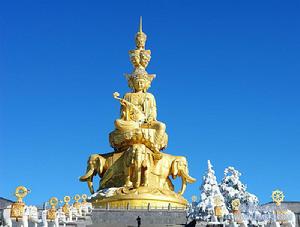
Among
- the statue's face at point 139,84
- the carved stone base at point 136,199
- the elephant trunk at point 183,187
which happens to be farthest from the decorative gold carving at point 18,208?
the statue's face at point 139,84

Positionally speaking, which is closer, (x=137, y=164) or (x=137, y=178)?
(x=137, y=164)

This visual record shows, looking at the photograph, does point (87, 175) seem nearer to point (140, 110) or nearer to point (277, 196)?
point (140, 110)

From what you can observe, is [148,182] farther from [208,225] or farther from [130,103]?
[208,225]

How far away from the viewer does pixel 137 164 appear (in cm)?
2388

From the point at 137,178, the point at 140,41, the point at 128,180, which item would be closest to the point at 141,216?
the point at 137,178

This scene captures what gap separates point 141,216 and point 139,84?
8.21 metres

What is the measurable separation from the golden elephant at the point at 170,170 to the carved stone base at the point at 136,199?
1.16m

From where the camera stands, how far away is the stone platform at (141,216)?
847 inches

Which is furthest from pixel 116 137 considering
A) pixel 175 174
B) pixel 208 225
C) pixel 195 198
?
pixel 208 225

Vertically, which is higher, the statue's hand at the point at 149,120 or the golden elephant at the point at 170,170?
the statue's hand at the point at 149,120

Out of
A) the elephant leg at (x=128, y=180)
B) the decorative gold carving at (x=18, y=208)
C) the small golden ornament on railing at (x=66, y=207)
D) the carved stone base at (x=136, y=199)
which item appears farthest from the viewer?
the elephant leg at (x=128, y=180)

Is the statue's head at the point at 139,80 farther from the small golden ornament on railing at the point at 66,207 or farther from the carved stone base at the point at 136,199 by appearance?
the small golden ornament on railing at the point at 66,207

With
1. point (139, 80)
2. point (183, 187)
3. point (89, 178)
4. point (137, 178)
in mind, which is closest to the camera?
point (137, 178)

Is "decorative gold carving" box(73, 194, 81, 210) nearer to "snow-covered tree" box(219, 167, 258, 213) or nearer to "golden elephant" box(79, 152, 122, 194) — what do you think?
"golden elephant" box(79, 152, 122, 194)
